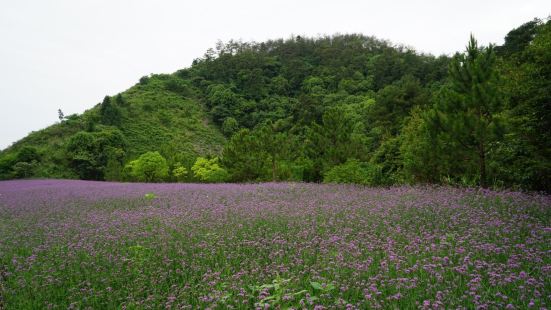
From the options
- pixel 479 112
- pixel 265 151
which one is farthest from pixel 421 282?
pixel 265 151

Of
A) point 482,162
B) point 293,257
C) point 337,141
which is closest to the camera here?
point 293,257

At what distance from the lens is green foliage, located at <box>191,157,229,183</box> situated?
29.3 meters

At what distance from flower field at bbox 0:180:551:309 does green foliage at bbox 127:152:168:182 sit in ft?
75.0

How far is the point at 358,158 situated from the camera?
22.2 metres

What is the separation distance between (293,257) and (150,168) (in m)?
29.5

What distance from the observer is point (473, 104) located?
39.8 ft

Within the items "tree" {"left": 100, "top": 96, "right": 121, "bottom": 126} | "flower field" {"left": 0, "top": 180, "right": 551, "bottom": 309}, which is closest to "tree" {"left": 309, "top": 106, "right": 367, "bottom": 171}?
"flower field" {"left": 0, "top": 180, "right": 551, "bottom": 309}

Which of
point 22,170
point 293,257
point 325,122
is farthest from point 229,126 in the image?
point 293,257

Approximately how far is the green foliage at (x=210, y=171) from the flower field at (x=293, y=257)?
1917 centimetres

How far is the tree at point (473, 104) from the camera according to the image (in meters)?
11.7

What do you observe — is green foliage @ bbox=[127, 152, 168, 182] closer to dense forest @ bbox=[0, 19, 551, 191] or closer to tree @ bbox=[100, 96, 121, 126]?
dense forest @ bbox=[0, 19, 551, 191]

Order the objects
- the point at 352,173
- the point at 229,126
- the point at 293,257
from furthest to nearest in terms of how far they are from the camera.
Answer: the point at 229,126 < the point at 352,173 < the point at 293,257

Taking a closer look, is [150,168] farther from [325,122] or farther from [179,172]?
[325,122]

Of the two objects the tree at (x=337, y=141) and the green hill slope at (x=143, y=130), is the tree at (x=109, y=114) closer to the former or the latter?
the green hill slope at (x=143, y=130)
